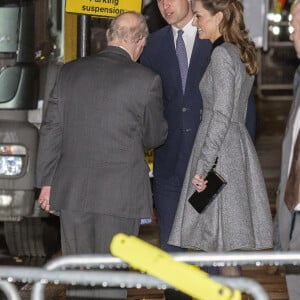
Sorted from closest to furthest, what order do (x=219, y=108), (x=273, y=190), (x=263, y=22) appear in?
(x=219, y=108) → (x=273, y=190) → (x=263, y=22)

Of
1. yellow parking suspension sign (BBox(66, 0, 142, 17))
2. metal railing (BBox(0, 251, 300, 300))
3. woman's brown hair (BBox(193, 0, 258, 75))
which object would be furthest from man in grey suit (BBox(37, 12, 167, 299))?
yellow parking suspension sign (BBox(66, 0, 142, 17))

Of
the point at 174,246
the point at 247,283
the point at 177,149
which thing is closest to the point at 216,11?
the point at 177,149

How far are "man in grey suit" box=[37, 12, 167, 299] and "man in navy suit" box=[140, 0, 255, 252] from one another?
2.25 ft

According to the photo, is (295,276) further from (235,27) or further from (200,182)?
(235,27)

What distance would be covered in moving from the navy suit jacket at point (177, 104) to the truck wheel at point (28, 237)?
8.21 ft

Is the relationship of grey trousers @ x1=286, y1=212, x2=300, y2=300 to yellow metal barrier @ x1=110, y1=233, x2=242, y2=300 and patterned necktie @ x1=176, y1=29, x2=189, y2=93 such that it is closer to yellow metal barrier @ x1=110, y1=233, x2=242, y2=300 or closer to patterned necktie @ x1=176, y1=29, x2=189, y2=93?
patterned necktie @ x1=176, y1=29, x2=189, y2=93

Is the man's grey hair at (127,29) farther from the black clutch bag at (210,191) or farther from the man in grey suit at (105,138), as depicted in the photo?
the black clutch bag at (210,191)

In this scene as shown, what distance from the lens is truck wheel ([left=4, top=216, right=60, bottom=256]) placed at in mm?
9266

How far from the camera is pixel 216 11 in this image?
20.6 feet

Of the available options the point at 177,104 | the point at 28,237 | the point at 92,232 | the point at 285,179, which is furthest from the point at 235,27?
the point at 28,237

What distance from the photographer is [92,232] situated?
6137 millimetres

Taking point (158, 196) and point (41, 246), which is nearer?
point (158, 196)

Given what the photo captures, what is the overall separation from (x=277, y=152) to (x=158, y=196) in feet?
36.4

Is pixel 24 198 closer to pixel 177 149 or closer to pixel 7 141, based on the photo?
pixel 7 141
